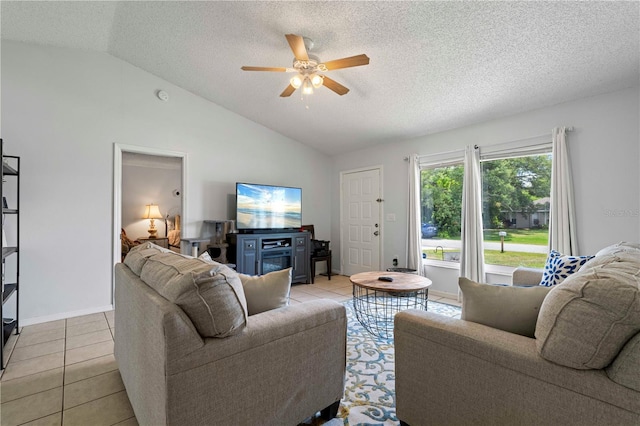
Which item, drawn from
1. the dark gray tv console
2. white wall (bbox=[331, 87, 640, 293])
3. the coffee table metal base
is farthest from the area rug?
white wall (bbox=[331, 87, 640, 293])

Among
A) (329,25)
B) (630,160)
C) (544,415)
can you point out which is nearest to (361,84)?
(329,25)

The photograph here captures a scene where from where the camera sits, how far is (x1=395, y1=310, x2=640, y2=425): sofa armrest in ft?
3.06

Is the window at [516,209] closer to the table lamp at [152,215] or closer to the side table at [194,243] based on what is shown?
the side table at [194,243]

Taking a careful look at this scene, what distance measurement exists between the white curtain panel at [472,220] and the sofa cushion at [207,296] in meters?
3.44

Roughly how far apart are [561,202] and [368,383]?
112 inches

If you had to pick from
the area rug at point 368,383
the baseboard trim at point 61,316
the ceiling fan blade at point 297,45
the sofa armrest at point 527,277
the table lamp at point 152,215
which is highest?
the ceiling fan blade at point 297,45

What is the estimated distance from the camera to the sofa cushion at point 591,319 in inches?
35.1

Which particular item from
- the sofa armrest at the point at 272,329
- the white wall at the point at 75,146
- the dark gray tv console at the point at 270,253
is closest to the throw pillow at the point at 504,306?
the sofa armrest at the point at 272,329

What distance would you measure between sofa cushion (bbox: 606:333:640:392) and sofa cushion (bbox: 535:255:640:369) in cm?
1

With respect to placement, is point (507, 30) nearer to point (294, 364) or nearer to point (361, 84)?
point (361, 84)

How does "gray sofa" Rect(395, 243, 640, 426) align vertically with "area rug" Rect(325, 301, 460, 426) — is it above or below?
above

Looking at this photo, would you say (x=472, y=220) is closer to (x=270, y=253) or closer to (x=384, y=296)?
(x=384, y=296)

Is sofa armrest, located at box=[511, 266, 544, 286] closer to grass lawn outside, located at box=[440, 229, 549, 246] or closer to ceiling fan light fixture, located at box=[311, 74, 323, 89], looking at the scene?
grass lawn outside, located at box=[440, 229, 549, 246]

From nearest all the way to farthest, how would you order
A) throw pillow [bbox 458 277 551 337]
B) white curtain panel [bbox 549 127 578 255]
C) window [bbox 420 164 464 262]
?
throw pillow [bbox 458 277 551 337], white curtain panel [bbox 549 127 578 255], window [bbox 420 164 464 262]
